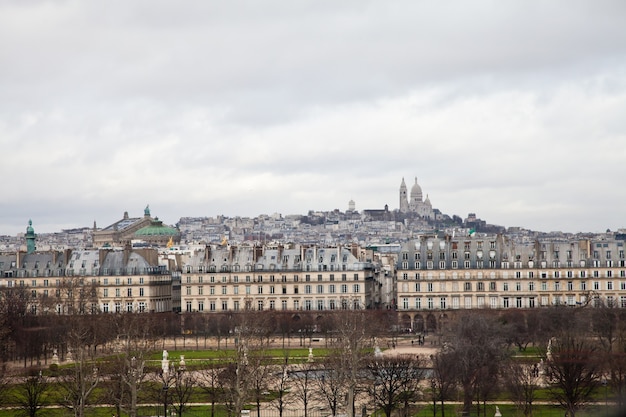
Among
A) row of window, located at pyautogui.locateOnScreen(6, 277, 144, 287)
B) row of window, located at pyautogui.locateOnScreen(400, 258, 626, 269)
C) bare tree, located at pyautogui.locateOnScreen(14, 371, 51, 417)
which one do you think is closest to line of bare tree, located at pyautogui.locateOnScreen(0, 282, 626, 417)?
bare tree, located at pyautogui.locateOnScreen(14, 371, 51, 417)

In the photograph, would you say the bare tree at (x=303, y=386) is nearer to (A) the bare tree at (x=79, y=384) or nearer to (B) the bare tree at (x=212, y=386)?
(B) the bare tree at (x=212, y=386)

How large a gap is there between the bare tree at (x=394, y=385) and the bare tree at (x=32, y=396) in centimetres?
1122

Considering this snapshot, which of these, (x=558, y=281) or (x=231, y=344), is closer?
(x=231, y=344)


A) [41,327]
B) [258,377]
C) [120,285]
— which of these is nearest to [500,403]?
[258,377]

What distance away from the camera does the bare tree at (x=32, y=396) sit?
44.0 meters

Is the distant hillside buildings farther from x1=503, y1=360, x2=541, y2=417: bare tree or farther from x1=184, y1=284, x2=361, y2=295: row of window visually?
x1=503, y1=360, x2=541, y2=417: bare tree

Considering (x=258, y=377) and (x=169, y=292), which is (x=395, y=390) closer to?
(x=258, y=377)

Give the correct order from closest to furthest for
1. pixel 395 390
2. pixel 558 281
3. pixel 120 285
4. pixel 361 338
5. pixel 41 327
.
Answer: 1. pixel 395 390
2. pixel 361 338
3. pixel 41 327
4. pixel 558 281
5. pixel 120 285

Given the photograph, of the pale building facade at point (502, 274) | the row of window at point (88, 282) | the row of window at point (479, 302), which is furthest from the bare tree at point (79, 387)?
the row of window at point (88, 282)

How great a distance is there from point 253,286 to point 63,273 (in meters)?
14.5

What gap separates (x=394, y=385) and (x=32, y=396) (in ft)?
40.3

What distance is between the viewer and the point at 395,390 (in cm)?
4569

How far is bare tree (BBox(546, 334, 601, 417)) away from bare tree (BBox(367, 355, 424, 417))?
4768mm

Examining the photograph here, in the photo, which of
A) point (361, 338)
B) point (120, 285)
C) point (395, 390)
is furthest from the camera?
point (120, 285)
